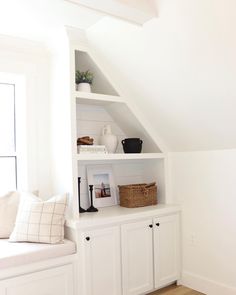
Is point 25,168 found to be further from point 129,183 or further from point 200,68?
point 200,68

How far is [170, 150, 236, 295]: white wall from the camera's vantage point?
2.73 metres

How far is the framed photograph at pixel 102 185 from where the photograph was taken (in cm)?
307

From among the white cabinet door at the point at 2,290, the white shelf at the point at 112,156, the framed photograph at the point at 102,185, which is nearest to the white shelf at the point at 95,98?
the white shelf at the point at 112,156

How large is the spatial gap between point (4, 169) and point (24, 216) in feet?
2.30

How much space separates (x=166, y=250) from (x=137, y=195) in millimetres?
605

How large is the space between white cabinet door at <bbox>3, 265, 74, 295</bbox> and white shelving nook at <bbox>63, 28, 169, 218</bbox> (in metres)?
0.68

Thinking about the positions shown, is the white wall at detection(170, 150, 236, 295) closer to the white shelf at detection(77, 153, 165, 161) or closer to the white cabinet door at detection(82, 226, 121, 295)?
the white shelf at detection(77, 153, 165, 161)

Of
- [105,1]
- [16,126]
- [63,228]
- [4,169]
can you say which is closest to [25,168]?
[4,169]

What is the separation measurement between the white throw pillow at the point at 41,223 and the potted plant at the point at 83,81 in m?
1.02

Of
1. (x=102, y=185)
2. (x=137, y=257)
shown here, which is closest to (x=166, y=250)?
(x=137, y=257)

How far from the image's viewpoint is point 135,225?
2.77 m

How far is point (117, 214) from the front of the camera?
8.90 feet

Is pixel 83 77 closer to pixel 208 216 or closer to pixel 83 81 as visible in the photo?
pixel 83 81

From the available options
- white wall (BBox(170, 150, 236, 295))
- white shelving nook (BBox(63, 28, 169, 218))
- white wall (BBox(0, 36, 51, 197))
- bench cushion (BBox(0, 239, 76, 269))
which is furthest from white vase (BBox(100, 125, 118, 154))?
bench cushion (BBox(0, 239, 76, 269))
